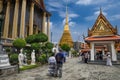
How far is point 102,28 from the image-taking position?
22234 millimetres

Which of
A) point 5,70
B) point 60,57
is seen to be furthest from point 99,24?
point 5,70

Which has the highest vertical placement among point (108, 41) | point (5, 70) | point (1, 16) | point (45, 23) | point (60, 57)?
point (45, 23)

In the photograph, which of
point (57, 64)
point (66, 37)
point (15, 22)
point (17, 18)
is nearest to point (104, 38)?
point (57, 64)

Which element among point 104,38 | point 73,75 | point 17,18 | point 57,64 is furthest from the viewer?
point 17,18

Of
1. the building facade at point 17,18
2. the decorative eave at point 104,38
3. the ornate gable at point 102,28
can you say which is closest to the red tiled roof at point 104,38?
the decorative eave at point 104,38

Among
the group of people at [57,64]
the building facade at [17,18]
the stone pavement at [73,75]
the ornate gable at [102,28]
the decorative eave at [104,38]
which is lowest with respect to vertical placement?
the stone pavement at [73,75]

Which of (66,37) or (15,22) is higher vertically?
(15,22)

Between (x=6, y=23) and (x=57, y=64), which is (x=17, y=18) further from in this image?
(x=57, y=64)

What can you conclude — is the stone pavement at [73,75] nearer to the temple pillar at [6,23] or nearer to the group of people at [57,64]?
the group of people at [57,64]

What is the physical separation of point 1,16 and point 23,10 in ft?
65.1

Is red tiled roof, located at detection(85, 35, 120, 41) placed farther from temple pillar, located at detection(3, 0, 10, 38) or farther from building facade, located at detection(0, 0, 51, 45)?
temple pillar, located at detection(3, 0, 10, 38)

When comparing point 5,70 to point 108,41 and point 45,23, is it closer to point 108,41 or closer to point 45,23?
point 108,41

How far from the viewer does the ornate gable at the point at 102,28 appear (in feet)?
71.5

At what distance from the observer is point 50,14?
44875mm
